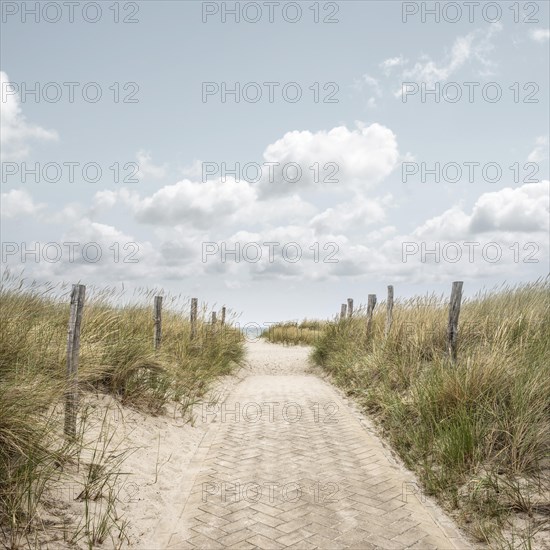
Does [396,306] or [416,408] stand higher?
[396,306]

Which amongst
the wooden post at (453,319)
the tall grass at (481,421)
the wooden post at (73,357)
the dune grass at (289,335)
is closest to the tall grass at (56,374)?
the wooden post at (73,357)

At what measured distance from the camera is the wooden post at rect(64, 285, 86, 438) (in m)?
5.36

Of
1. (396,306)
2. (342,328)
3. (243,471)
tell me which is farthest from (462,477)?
(342,328)

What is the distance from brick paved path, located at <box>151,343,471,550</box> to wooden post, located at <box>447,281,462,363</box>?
1968 mm

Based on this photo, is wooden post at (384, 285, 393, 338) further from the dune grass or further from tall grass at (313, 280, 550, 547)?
the dune grass

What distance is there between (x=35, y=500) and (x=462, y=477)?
4.17 metres

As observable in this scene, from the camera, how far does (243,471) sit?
609 centimetres

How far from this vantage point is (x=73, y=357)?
19.3 feet

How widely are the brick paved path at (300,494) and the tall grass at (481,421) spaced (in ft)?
1.11

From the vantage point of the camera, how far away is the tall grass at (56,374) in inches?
160

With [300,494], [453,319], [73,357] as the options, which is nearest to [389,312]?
[453,319]

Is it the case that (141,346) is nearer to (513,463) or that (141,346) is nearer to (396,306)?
(513,463)

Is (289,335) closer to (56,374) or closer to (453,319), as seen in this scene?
(453,319)

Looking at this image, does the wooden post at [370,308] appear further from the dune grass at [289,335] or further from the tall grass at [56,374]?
the dune grass at [289,335]
